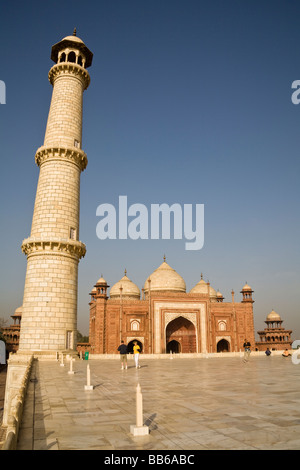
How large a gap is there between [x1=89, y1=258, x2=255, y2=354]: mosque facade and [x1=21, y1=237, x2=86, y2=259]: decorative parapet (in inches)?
703

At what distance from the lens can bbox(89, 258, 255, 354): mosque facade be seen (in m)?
39.4

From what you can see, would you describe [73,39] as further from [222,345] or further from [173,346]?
[222,345]

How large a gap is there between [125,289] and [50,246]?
2689cm

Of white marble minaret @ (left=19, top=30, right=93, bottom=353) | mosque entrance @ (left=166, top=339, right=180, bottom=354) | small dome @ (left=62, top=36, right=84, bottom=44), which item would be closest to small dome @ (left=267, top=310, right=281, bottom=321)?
mosque entrance @ (left=166, top=339, right=180, bottom=354)

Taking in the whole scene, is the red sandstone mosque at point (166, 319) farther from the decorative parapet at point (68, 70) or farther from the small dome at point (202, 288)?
the decorative parapet at point (68, 70)

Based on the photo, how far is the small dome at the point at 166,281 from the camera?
4553cm

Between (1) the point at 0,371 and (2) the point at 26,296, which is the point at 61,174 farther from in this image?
(1) the point at 0,371

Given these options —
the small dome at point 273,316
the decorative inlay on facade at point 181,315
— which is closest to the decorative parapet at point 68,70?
the decorative inlay on facade at point 181,315

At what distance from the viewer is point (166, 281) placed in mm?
45875

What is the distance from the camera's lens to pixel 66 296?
21.9m

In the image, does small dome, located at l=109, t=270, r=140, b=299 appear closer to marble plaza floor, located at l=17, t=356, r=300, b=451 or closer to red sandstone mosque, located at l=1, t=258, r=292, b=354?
red sandstone mosque, located at l=1, t=258, r=292, b=354

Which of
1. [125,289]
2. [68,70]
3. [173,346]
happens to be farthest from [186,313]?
[68,70]
